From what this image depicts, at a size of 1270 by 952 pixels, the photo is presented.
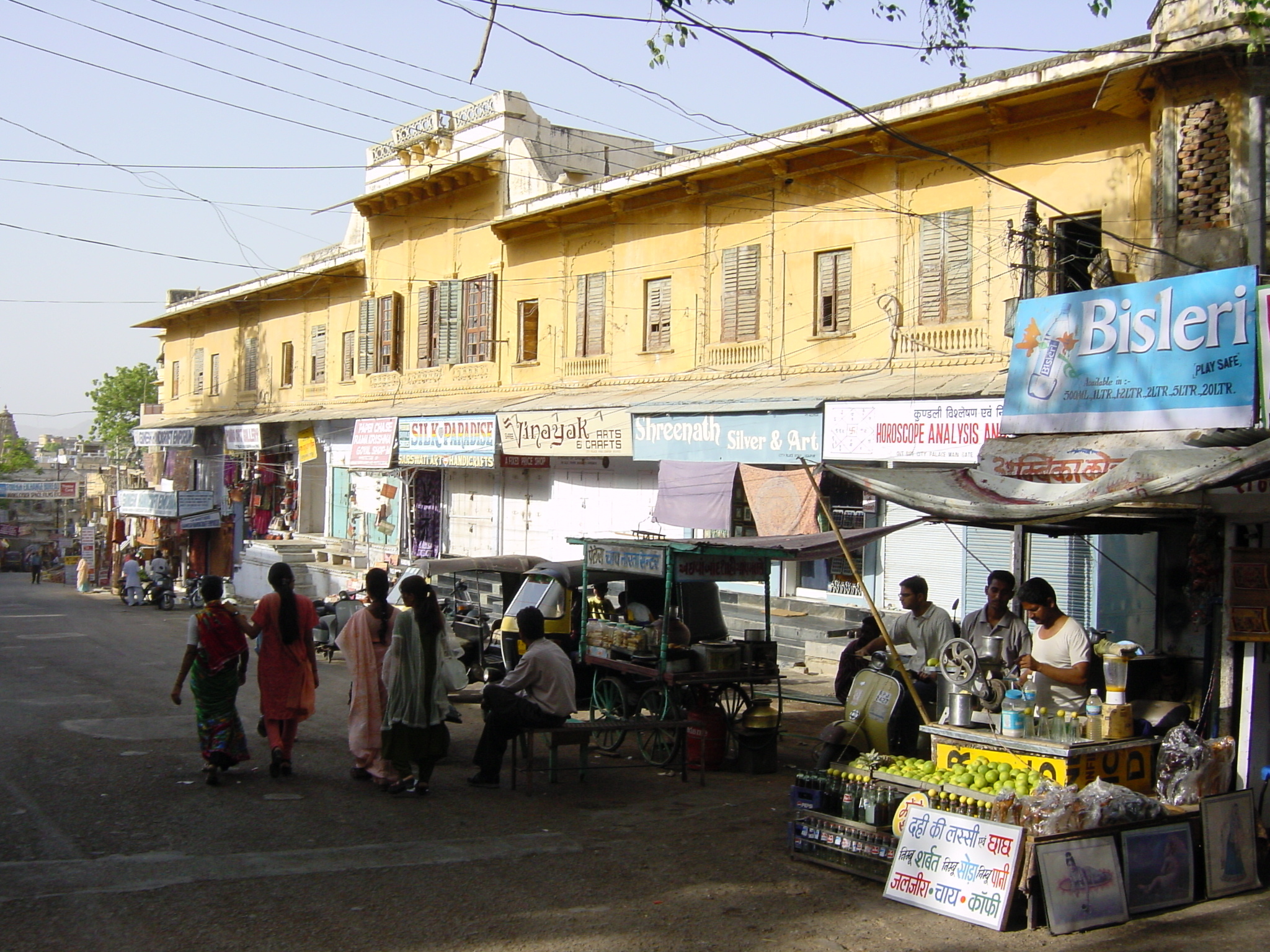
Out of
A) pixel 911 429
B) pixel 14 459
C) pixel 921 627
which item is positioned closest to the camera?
pixel 921 627

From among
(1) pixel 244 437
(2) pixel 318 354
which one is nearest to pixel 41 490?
(1) pixel 244 437

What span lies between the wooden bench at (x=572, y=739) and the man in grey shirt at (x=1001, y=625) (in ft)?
7.94

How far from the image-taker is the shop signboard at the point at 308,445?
29328 millimetres

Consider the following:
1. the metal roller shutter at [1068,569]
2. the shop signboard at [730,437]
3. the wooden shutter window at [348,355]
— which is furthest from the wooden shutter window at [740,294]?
the wooden shutter window at [348,355]

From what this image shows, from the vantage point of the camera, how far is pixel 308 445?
29531 millimetres

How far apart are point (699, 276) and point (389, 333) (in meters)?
10.6

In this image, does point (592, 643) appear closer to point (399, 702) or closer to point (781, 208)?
point (399, 702)

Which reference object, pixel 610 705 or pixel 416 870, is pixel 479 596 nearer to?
pixel 610 705

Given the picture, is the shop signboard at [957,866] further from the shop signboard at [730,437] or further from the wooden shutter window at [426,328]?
the wooden shutter window at [426,328]

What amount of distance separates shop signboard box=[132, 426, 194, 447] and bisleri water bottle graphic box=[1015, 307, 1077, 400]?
30.5 metres

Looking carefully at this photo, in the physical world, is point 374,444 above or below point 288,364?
below

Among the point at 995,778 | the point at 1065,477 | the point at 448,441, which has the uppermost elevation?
the point at 448,441

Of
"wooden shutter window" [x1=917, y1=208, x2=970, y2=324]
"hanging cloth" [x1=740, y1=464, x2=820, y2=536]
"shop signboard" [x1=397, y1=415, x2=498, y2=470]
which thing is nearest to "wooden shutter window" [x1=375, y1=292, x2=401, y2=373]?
"shop signboard" [x1=397, y1=415, x2=498, y2=470]

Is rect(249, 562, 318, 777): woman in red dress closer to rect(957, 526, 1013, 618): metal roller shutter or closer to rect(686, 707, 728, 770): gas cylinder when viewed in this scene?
rect(686, 707, 728, 770): gas cylinder
